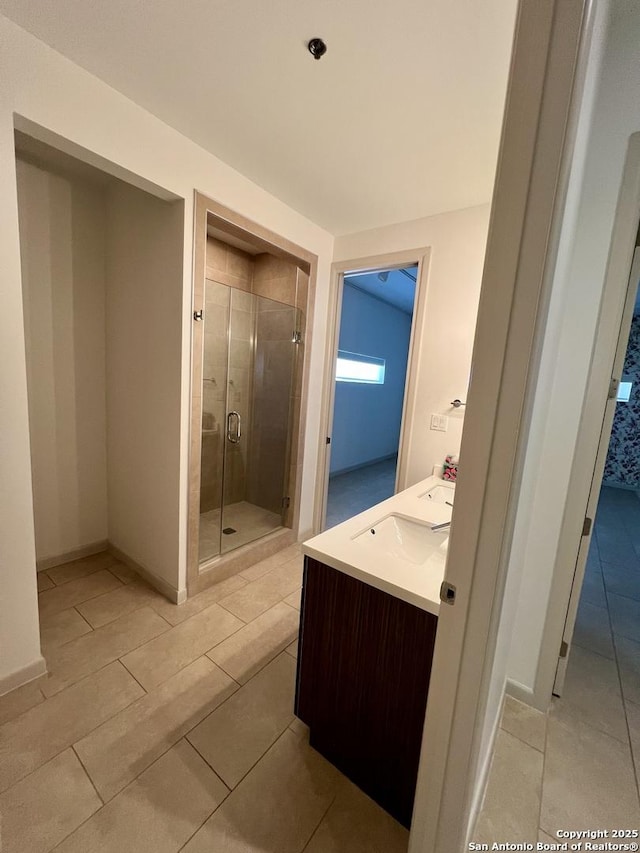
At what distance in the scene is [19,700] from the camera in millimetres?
1451

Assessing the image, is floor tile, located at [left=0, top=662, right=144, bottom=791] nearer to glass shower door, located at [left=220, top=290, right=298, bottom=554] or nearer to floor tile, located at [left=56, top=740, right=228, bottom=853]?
floor tile, located at [left=56, top=740, right=228, bottom=853]

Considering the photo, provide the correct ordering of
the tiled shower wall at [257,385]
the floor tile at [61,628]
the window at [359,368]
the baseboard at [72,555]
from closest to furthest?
the floor tile at [61,628] → the baseboard at [72,555] → the tiled shower wall at [257,385] → the window at [359,368]

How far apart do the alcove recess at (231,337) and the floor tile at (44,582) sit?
928mm

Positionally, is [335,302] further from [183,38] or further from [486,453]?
[486,453]

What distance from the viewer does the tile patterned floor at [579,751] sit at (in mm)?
1154

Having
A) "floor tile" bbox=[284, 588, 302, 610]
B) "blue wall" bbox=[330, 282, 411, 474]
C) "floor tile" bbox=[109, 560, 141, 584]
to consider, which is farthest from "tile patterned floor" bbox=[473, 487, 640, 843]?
"blue wall" bbox=[330, 282, 411, 474]

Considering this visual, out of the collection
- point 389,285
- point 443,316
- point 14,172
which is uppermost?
point 389,285

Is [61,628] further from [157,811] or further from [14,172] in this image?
[14,172]

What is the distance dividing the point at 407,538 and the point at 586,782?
106 cm

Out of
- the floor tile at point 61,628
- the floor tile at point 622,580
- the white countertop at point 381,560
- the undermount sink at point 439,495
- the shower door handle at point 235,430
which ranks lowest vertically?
the floor tile at point 61,628

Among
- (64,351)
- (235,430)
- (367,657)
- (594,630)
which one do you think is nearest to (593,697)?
(594,630)

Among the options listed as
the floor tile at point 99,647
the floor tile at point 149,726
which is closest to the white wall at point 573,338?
the floor tile at point 149,726

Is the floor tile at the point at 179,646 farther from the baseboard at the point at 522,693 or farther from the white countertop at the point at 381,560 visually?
the baseboard at the point at 522,693

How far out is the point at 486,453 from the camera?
0.70 meters
